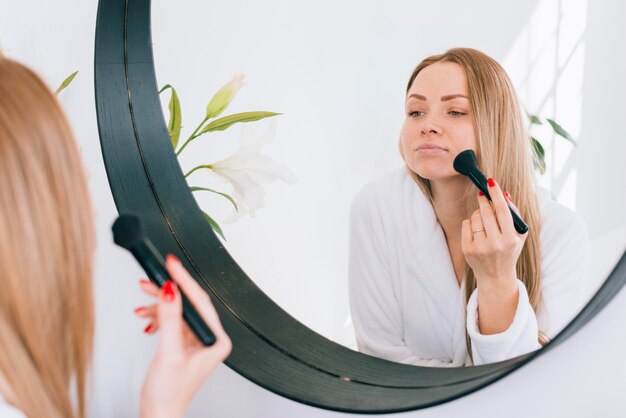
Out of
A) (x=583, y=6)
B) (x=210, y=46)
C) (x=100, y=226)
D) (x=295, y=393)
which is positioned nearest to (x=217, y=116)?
(x=210, y=46)

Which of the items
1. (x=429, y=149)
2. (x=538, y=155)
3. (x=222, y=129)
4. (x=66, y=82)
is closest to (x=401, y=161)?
(x=429, y=149)

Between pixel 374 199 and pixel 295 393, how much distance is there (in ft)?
0.74

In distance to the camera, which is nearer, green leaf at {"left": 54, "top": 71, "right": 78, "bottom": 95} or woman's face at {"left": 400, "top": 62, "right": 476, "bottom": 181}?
woman's face at {"left": 400, "top": 62, "right": 476, "bottom": 181}

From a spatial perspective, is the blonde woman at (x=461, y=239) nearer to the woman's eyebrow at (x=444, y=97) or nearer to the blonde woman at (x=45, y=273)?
the woman's eyebrow at (x=444, y=97)

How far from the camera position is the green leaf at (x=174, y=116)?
2.94ft

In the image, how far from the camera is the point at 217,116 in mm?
872

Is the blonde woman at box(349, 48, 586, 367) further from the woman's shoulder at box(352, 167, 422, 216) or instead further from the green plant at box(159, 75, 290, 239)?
the green plant at box(159, 75, 290, 239)

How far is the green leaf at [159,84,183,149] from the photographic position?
0.90 metres

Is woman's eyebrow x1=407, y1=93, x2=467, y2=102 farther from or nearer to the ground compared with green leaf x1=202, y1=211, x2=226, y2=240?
farther from the ground

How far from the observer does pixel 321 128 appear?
788mm

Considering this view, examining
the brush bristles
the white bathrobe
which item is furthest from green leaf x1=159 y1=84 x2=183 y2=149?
the brush bristles

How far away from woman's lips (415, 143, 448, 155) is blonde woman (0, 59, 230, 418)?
0.26 m

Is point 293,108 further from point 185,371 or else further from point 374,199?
point 185,371

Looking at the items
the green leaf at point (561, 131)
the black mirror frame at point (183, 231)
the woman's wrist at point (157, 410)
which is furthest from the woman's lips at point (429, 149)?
the woman's wrist at point (157, 410)
